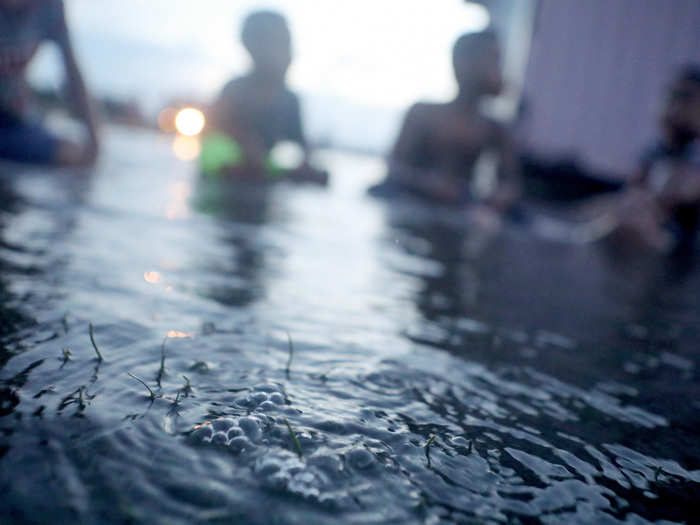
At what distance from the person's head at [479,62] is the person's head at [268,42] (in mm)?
1636

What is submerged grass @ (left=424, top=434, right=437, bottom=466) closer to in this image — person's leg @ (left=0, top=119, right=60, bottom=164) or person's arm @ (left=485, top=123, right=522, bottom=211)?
person's leg @ (left=0, top=119, right=60, bottom=164)

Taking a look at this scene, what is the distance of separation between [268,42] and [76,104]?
214 centimetres

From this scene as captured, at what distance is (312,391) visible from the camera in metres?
1.10

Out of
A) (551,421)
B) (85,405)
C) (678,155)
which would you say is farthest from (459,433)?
(678,155)

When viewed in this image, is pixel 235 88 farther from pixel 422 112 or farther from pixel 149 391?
pixel 149 391

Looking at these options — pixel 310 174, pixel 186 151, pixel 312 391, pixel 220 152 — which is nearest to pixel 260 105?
pixel 220 152

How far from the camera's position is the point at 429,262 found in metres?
3.07

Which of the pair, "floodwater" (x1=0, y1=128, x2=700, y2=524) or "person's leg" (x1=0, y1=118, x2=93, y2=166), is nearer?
"floodwater" (x1=0, y1=128, x2=700, y2=524)

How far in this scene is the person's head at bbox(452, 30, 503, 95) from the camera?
14.8 ft

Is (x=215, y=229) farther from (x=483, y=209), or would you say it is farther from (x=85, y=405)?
(x=483, y=209)

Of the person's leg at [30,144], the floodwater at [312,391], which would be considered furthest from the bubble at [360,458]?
the person's leg at [30,144]

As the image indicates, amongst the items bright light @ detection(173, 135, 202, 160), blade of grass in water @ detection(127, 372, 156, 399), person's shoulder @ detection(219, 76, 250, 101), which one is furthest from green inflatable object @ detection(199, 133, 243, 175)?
blade of grass in water @ detection(127, 372, 156, 399)

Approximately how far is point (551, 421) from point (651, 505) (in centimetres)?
30

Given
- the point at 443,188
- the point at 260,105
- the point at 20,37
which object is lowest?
the point at 443,188
